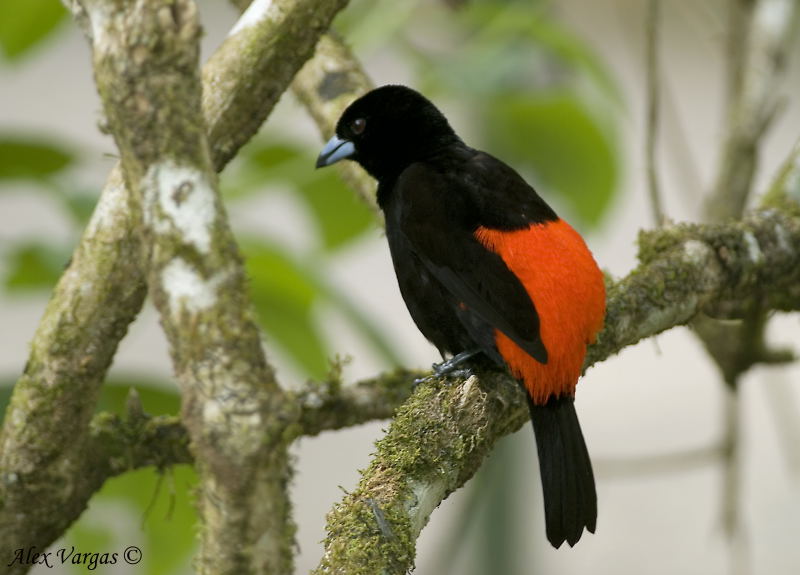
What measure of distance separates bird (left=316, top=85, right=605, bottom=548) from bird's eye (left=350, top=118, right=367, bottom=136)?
0.25 feet

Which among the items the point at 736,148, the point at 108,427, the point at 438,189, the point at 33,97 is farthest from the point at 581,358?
the point at 33,97

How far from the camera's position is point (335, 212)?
288cm

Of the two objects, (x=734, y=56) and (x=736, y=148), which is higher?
(x=734, y=56)

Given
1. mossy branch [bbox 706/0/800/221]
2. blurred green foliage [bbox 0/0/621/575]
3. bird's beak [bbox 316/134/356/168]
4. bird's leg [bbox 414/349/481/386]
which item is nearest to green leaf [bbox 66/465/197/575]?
blurred green foliage [bbox 0/0/621/575]

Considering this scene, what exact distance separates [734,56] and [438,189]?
1.70 metres

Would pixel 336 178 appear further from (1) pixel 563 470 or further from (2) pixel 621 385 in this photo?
(2) pixel 621 385

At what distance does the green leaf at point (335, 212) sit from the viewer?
2.85m

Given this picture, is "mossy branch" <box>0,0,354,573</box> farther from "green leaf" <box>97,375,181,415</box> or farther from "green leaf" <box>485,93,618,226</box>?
"green leaf" <box>485,93,618,226</box>

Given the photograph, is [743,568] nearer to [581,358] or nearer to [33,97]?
[581,358]

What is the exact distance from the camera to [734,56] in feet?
11.4

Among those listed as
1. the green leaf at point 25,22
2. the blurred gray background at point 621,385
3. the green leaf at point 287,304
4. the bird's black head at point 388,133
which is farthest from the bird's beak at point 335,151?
the blurred gray background at point 621,385

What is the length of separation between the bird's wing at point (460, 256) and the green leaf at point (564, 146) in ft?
2.51

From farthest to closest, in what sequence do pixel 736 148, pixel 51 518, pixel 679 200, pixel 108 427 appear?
pixel 679 200
pixel 736 148
pixel 108 427
pixel 51 518

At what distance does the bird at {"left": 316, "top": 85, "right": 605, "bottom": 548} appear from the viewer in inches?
80.0
